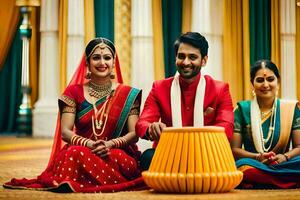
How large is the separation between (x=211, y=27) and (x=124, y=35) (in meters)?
1.30

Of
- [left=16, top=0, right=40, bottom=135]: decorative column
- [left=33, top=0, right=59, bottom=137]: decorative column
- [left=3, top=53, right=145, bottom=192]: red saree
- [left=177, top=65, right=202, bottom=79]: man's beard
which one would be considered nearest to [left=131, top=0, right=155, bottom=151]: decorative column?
[left=33, top=0, right=59, bottom=137]: decorative column

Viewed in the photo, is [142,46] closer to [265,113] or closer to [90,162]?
[265,113]

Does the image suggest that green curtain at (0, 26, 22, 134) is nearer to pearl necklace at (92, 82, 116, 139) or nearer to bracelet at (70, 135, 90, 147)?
pearl necklace at (92, 82, 116, 139)

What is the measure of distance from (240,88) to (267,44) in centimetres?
85

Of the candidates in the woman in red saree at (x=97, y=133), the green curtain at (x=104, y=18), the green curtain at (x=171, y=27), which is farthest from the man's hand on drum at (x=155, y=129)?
the green curtain at (x=171, y=27)

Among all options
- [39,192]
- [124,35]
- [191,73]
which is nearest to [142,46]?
Result: [124,35]

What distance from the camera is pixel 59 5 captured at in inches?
500

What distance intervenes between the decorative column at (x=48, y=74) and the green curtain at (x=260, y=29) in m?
3.11

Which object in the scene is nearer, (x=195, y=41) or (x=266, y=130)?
(x=195, y=41)

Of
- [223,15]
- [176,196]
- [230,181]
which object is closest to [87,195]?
[176,196]

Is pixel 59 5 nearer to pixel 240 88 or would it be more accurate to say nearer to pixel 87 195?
pixel 240 88

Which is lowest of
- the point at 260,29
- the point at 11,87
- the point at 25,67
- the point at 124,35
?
the point at 11,87

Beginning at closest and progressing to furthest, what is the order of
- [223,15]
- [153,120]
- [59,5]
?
[153,120] → [223,15] → [59,5]

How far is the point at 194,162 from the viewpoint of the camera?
504cm
